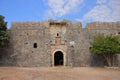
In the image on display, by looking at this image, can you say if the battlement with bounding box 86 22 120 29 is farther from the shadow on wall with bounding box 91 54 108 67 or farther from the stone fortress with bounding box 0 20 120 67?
the shadow on wall with bounding box 91 54 108 67

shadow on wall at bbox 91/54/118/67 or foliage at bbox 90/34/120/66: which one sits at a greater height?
foliage at bbox 90/34/120/66

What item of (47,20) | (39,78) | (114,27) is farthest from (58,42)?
(39,78)

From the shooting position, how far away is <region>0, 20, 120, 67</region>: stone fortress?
24.0 metres

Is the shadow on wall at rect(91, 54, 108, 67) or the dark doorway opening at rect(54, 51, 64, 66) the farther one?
the dark doorway opening at rect(54, 51, 64, 66)

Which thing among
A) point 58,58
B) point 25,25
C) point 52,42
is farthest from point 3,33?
point 58,58

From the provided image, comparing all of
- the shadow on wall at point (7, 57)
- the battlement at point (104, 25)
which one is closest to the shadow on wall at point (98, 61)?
the battlement at point (104, 25)

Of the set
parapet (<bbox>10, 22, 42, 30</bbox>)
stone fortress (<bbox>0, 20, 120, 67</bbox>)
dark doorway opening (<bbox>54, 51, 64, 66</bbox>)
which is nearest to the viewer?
stone fortress (<bbox>0, 20, 120, 67</bbox>)

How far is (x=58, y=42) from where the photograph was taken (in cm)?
2461

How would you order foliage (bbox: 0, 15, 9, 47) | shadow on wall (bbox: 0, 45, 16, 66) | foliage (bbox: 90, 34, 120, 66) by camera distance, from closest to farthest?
1. foliage (bbox: 90, 34, 120, 66)
2. foliage (bbox: 0, 15, 9, 47)
3. shadow on wall (bbox: 0, 45, 16, 66)

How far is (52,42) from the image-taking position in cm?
2450

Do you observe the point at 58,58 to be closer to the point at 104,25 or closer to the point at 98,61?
the point at 98,61

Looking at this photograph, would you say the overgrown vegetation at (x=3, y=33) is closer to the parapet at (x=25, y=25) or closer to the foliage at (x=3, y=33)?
the foliage at (x=3, y=33)

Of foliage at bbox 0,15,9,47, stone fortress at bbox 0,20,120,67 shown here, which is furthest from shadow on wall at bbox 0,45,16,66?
foliage at bbox 0,15,9,47

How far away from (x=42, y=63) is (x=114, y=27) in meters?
10.0
